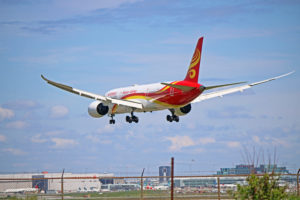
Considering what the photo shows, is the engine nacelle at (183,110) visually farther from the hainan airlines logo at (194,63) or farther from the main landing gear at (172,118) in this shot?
the hainan airlines logo at (194,63)

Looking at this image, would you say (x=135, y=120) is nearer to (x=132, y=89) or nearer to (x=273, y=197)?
(x=132, y=89)

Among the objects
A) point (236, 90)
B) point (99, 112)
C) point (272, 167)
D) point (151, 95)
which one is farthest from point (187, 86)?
point (272, 167)

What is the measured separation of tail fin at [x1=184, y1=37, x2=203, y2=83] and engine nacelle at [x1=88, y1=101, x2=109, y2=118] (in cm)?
1065

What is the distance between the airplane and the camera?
49.8 metres

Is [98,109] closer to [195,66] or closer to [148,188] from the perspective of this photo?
[195,66]

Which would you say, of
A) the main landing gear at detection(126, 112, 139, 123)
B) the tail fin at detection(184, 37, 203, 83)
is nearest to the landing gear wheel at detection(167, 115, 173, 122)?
the main landing gear at detection(126, 112, 139, 123)

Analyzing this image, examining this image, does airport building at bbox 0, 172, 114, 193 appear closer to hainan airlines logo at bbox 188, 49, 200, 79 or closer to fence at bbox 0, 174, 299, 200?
fence at bbox 0, 174, 299, 200

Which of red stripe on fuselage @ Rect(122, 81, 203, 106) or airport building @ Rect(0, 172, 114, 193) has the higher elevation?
red stripe on fuselage @ Rect(122, 81, 203, 106)

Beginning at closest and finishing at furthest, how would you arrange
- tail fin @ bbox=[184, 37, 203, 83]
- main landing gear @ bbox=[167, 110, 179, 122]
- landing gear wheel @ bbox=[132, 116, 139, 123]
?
tail fin @ bbox=[184, 37, 203, 83], landing gear wheel @ bbox=[132, 116, 139, 123], main landing gear @ bbox=[167, 110, 179, 122]

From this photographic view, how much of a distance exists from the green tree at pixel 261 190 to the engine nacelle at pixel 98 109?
3743 cm

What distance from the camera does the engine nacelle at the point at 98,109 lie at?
58.3 meters

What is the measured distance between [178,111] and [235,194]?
34.1 metres

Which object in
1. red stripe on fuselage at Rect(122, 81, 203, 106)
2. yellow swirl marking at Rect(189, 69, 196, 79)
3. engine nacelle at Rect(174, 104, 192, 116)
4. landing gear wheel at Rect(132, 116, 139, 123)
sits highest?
yellow swirl marking at Rect(189, 69, 196, 79)

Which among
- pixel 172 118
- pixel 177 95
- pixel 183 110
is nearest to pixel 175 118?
pixel 172 118
